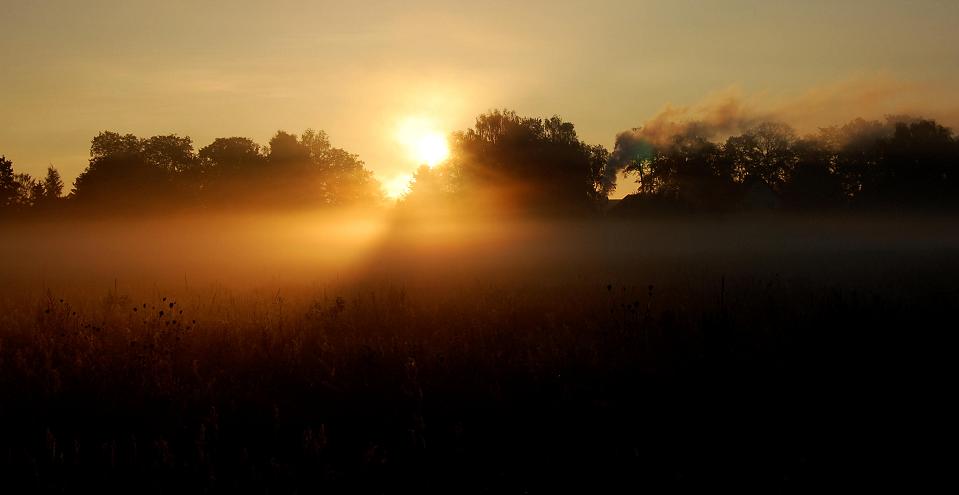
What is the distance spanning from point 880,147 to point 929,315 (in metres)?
53.9

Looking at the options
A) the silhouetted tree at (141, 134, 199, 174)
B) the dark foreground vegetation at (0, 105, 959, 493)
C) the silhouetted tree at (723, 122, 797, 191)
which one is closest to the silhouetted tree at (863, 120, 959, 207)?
the silhouetted tree at (723, 122, 797, 191)

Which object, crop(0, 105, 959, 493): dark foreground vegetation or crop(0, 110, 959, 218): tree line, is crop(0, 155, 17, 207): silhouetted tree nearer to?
crop(0, 110, 959, 218): tree line

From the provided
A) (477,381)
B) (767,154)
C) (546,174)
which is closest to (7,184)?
(546,174)

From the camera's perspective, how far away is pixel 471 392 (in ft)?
17.8

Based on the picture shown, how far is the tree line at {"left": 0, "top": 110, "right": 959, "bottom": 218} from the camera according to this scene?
155 ft

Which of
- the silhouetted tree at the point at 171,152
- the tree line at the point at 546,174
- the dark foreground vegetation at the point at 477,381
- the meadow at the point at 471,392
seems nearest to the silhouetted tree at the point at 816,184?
the tree line at the point at 546,174

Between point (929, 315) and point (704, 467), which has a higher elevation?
point (929, 315)

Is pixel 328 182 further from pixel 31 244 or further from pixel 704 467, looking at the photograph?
pixel 704 467

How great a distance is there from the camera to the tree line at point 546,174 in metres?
47.1

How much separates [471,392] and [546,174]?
43.5 meters

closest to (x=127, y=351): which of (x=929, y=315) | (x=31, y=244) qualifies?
(x=929, y=315)

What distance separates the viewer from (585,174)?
4959cm

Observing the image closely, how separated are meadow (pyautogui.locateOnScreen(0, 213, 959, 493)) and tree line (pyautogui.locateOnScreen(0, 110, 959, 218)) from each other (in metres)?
37.8

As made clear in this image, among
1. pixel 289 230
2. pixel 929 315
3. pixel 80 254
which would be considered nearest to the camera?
pixel 929 315
